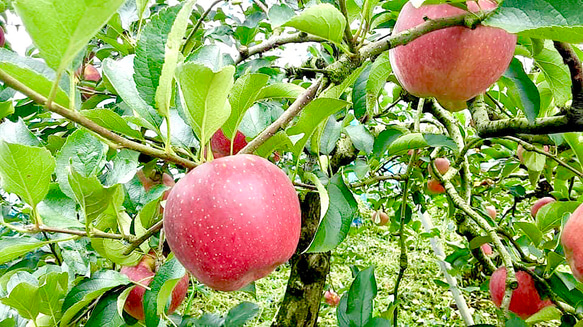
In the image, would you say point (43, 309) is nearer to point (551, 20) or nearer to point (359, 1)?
point (359, 1)

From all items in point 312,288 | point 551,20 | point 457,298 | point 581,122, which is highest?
point 551,20

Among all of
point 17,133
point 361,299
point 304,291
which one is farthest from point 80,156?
point 304,291

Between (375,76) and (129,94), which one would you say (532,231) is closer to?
(375,76)

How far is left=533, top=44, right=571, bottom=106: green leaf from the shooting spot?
0.61 meters

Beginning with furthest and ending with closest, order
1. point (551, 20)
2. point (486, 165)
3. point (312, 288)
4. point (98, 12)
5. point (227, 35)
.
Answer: point (486, 165) → point (227, 35) → point (312, 288) → point (551, 20) → point (98, 12)

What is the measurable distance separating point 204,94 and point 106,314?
428mm

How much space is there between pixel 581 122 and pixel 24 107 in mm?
1025

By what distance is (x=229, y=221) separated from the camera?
47 centimetres

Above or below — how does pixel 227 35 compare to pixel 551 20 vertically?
below

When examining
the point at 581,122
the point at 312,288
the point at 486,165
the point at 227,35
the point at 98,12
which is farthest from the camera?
the point at 486,165

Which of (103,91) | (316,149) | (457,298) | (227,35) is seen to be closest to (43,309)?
(316,149)

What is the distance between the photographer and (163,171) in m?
1.22

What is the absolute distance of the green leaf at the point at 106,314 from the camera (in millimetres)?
684

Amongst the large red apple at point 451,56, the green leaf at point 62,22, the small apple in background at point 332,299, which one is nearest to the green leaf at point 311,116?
the large red apple at point 451,56
